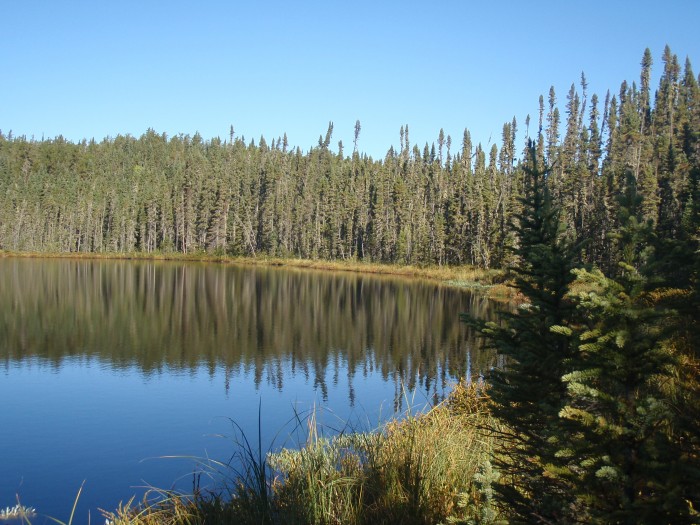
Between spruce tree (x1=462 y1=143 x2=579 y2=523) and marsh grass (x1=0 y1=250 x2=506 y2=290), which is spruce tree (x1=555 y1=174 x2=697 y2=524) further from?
marsh grass (x1=0 y1=250 x2=506 y2=290)

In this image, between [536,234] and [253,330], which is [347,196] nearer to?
[253,330]

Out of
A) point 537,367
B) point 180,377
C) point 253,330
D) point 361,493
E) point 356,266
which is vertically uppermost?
point 537,367

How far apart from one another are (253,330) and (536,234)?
85.1 feet

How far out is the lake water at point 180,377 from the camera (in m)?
12.1

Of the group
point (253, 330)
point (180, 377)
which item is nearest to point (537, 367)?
point (180, 377)

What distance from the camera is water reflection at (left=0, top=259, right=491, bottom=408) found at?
2189 cm

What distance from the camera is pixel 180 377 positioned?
66.2ft

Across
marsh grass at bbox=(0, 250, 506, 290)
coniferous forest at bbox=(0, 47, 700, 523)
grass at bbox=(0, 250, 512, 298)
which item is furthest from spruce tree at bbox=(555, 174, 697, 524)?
marsh grass at bbox=(0, 250, 506, 290)

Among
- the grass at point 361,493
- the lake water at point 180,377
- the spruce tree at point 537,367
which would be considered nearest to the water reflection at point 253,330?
the lake water at point 180,377

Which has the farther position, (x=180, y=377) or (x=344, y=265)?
(x=344, y=265)

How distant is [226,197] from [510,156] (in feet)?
174

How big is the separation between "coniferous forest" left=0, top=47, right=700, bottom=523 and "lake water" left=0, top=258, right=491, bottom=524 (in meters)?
3.35

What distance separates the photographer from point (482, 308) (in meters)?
38.8

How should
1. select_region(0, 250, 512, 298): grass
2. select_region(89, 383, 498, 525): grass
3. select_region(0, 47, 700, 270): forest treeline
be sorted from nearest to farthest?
select_region(89, 383, 498, 525): grass < select_region(0, 250, 512, 298): grass < select_region(0, 47, 700, 270): forest treeline
